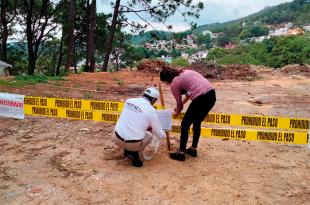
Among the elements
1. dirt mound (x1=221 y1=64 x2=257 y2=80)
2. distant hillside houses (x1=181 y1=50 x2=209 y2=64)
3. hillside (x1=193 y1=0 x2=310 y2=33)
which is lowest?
dirt mound (x1=221 y1=64 x2=257 y2=80)

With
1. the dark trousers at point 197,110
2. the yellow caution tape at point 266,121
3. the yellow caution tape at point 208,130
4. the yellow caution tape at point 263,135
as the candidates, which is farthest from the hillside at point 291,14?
the dark trousers at point 197,110

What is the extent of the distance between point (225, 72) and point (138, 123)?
14.1 metres

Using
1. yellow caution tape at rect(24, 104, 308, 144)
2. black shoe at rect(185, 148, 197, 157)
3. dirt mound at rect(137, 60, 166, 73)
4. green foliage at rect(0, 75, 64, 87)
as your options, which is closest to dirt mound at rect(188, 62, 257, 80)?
dirt mound at rect(137, 60, 166, 73)

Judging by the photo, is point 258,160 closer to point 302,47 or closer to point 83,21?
point 83,21

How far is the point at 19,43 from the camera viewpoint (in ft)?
106

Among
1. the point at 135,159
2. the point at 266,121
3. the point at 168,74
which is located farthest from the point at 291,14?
the point at 135,159

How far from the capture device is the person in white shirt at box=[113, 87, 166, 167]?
227 inches

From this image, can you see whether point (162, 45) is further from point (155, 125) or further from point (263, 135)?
point (155, 125)

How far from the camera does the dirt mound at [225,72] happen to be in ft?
59.1

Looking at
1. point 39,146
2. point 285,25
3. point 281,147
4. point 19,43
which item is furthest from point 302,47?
point 285,25

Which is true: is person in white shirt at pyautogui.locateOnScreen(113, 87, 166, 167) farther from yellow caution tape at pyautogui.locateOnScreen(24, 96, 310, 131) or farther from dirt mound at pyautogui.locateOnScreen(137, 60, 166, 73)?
dirt mound at pyautogui.locateOnScreen(137, 60, 166, 73)

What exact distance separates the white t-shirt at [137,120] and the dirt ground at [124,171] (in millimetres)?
587

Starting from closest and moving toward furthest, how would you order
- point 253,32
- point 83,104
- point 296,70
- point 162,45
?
point 83,104
point 296,70
point 162,45
point 253,32

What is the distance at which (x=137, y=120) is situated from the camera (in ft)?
18.9
